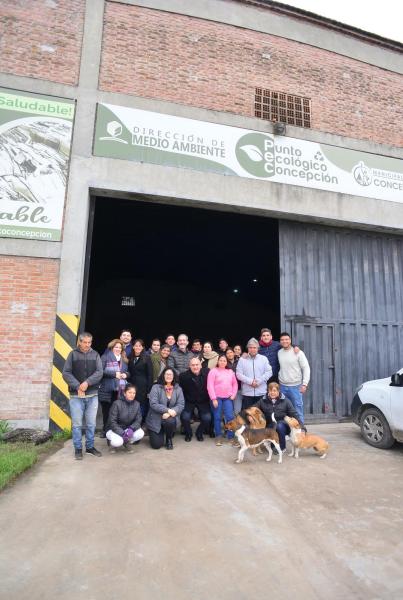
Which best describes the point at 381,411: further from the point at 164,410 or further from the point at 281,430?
the point at 164,410

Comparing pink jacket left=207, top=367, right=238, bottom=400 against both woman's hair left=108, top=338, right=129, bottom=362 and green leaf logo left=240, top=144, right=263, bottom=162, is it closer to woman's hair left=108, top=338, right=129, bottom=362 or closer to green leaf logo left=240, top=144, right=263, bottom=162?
woman's hair left=108, top=338, right=129, bottom=362

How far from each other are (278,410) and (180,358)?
2013mm

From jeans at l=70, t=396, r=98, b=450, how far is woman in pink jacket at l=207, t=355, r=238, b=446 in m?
1.93

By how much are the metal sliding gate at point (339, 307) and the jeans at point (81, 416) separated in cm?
436

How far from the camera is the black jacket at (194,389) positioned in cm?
617

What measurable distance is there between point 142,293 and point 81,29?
40.1ft

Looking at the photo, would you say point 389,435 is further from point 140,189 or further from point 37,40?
point 37,40

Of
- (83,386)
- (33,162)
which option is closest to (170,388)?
(83,386)

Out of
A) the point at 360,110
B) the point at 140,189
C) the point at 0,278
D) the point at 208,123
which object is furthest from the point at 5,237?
the point at 360,110

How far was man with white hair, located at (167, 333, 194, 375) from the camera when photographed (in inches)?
258

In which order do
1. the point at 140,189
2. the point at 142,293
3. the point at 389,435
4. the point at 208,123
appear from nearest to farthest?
1. the point at 389,435
2. the point at 140,189
3. the point at 208,123
4. the point at 142,293

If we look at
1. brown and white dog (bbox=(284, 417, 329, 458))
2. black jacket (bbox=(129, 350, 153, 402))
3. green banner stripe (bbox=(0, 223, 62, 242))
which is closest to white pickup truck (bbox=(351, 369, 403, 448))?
brown and white dog (bbox=(284, 417, 329, 458))

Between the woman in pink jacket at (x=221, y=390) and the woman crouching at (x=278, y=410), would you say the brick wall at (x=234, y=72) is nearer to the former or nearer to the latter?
the woman in pink jacket at (x=221, y=390)

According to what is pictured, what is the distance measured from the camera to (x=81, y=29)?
286 inches
